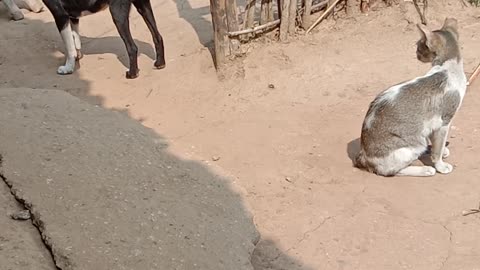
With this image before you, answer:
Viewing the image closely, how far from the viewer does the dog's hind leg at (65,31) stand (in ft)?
23.1

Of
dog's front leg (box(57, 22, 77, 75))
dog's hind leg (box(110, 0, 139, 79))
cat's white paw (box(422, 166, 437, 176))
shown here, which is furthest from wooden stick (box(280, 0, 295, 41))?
cat's white paw (box(422, 166, 437, 176))

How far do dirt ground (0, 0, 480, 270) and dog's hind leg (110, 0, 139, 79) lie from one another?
0.18m

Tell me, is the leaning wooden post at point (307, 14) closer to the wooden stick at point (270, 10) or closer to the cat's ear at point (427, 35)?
the wooden stick at point (270, 10)

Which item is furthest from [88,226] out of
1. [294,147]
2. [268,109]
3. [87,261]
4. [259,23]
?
[259,23]

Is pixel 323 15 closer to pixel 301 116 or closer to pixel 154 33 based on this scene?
pixel 301 116

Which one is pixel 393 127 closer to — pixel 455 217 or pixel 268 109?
pixel 455 217

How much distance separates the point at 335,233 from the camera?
3.95 metres

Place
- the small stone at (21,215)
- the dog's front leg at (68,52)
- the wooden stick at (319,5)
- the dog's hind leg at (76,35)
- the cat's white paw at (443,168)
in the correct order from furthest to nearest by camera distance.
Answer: the dog's hind leg at (76,35) → the dog's front leg at (68,52) → the wooden stick at (319,5) → the cat's white paw at (443,168) → the small stone at (21,215)

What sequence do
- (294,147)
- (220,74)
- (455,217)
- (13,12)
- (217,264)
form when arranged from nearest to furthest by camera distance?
(217,264) → (455,217) → (294,147) → (220,74) → (13,12)

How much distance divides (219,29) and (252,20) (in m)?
0.41

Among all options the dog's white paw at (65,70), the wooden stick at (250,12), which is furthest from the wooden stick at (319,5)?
the dog's white paw at (65,70)

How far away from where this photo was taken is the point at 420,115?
14.5 ft

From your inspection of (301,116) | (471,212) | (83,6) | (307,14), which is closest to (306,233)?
(471,212)

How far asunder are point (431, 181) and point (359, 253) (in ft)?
3.29
